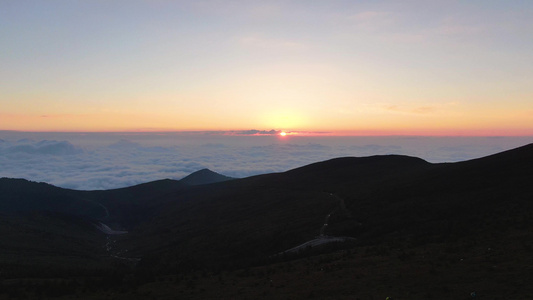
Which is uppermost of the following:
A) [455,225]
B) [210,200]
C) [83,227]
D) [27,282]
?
[455,225]

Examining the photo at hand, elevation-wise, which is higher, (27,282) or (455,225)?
(455,225)

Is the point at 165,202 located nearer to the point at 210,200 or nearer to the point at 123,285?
the point at 210,200

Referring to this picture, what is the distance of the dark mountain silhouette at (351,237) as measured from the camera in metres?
20.5

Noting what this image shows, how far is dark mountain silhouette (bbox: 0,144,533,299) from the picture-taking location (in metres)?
20.5

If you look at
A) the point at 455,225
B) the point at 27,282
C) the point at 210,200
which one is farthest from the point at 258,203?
the point at 27,282

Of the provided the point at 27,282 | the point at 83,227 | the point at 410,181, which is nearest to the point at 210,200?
the point at 83,227

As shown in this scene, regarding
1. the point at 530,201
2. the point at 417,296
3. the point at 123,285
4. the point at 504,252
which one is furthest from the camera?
the point at 530,201

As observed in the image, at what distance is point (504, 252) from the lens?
22.5 m

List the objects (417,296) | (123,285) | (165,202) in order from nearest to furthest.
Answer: (417,296), (123,285), (165,202)

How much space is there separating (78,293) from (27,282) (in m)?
6.21

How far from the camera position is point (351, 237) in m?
42.5

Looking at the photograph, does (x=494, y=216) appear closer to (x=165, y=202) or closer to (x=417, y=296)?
(x=417, y=296)

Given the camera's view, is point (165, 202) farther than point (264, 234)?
Yes

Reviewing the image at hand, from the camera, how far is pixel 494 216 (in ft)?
114
